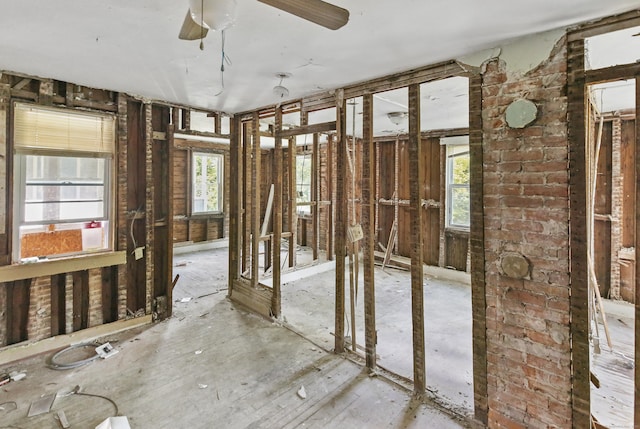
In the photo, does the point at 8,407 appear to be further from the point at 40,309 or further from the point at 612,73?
the point at 612,73

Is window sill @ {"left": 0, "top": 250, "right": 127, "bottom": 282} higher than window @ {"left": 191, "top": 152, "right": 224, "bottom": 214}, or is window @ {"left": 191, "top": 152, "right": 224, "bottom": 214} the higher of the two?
window @ {"left": 191, "top": 152, "right": 224, "bottom": 214}

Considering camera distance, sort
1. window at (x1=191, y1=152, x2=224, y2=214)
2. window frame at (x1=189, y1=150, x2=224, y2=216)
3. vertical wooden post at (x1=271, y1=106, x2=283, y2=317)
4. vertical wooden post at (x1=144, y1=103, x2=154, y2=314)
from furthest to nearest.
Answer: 1. window at (x1=191, y1=152, x2=224, y2=214)
2. window frame at (x1=189, y1=150, x2=224, y2=216)
3. vertical wooden post at (x1=271, y1=106, x2=283, y2=317)
4. vertical wooden post at (x1=144, y1=103, x2=154, y2=314)

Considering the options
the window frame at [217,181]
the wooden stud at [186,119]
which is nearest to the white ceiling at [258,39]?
the wooden stud at [186,119]

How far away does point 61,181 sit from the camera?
125 inches

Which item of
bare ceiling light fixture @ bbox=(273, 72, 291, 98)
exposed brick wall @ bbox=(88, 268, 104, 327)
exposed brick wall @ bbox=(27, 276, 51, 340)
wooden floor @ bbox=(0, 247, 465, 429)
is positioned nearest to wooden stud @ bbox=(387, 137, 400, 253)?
wooden floor @ bbox=(0, 247, 465, 429)

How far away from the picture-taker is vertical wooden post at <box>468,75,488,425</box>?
7.12 ft

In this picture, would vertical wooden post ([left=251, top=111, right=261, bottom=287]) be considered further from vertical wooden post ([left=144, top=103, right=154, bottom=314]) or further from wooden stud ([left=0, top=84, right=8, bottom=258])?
wooden stud ([left=0, top=84, right=8, bottom=258])

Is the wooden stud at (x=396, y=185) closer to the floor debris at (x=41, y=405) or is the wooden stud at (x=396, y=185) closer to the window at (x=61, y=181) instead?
the window at (x=61, y=181)

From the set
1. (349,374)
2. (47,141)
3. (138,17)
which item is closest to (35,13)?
(138,17)

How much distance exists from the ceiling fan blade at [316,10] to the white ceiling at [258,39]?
473 mm

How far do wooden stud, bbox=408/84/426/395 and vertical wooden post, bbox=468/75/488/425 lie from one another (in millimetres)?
425

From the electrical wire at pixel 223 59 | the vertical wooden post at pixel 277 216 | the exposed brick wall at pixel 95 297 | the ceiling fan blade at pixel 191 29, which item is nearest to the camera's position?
the ceiling fan blade at pixel 191 29

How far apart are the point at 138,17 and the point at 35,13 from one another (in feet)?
1.89

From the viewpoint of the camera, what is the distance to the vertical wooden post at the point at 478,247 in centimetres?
217
